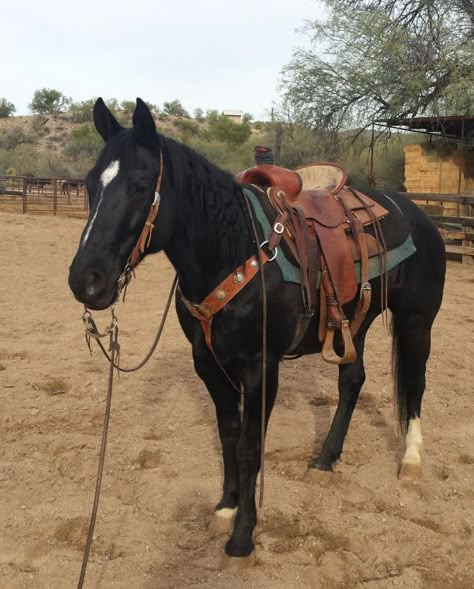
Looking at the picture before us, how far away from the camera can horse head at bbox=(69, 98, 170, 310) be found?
176 centimetres

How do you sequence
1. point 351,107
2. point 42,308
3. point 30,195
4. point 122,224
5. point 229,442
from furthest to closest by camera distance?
1. point 30,195
2. point 351,107
3. point 42,308
4. point 229,442
5. point 122,224

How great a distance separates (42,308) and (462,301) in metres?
5.59

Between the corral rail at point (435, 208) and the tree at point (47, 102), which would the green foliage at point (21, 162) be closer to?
the corral rail at point (435, 208)

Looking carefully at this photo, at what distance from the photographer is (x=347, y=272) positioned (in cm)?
261

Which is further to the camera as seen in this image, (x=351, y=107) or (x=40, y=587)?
(x=351, y=107)

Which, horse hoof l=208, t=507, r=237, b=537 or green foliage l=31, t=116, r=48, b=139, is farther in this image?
green foliage l=31, t=116, r=48, b=139

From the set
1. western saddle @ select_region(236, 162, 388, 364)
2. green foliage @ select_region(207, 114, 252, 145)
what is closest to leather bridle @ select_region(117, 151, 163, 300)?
western saddle @ select_region(236, 162, 388, 364)

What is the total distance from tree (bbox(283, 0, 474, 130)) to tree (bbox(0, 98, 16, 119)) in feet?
174

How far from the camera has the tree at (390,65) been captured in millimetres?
13977

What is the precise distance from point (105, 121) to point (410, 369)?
7.43 ft

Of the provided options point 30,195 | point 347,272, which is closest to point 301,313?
point 347,272

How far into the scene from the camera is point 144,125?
1882 mm

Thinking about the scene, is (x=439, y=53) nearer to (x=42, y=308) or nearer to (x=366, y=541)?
(x=42, y=308)

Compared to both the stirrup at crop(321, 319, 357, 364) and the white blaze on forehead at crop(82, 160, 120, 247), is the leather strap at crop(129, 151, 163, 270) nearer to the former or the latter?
the white blaze on forehead at crop(82, 160, 120, 247)
